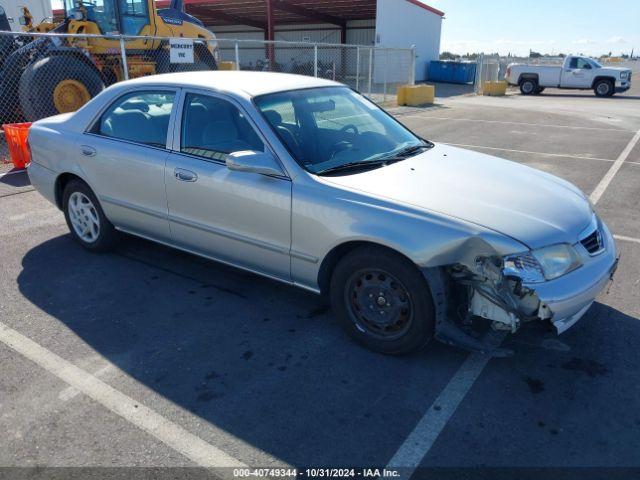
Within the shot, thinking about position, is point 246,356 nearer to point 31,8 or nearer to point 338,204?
point 338,204

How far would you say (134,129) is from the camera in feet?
13.8

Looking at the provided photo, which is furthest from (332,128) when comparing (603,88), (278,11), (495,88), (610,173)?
(278,11)

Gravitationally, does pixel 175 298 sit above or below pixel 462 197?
below

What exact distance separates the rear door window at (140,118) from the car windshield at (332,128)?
902 mm

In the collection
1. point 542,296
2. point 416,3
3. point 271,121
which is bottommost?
point 542,296

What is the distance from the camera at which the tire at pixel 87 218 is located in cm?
460

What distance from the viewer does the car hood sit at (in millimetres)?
2887

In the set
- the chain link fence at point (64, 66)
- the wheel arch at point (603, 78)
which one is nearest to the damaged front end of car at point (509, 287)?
the chain link fence at point (64, 66)

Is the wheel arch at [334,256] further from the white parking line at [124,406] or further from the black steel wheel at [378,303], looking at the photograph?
the white parking line at [124,406]

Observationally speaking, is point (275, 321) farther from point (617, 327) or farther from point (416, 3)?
point (416, 3)

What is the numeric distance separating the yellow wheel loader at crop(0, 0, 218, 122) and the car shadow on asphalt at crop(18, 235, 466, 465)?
6.81 meters

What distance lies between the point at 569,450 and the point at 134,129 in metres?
3.78

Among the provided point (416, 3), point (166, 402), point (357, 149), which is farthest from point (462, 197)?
point (416, 3)

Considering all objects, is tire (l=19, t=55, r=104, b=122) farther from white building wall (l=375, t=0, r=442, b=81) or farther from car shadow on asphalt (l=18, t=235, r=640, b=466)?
white building wall (l=375, t=0, r=442, b=81)
